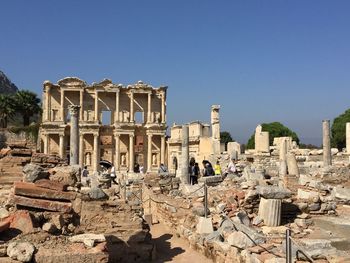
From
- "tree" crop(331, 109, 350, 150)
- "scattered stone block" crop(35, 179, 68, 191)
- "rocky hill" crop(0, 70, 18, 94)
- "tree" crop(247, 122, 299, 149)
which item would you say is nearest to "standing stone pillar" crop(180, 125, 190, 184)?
"scattered stone block" crop(35, 179, 68, 191)

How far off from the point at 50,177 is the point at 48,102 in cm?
3851

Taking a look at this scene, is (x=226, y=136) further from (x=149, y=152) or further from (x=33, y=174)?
(x=33, y=174)

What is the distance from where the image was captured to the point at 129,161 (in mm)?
48281

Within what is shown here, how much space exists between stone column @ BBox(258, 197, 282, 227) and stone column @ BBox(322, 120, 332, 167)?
13417mm

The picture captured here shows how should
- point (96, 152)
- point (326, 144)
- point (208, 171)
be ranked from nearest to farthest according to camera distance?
1. point (208, 171)
2. point (326, 144)
3. point (96, 152)

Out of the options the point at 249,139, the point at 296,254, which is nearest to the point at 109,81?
the point at 249,139

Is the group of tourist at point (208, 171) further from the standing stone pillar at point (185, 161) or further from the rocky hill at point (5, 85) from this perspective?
the rocky hill at point (5, 85)

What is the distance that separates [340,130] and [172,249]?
53266 millimetres

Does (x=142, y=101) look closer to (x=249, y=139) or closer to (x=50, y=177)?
(x=249, y=139)

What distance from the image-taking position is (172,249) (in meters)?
12.2

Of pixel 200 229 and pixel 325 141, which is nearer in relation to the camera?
pixel 200 229

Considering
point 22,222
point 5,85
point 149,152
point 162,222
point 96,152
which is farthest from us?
point 5,85

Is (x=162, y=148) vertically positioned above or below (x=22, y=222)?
above

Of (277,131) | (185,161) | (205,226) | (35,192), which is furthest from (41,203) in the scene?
(277,131)
